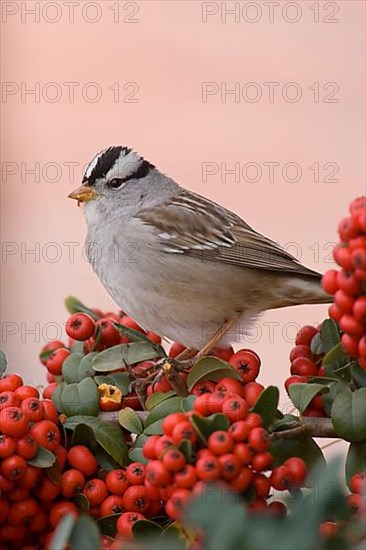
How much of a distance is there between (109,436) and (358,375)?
0.32 metres

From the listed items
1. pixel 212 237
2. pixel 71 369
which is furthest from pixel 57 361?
pixel 212 237

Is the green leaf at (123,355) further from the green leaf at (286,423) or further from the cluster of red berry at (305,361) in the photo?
the green leaf at (286,423)

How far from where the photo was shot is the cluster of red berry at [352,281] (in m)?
0.94

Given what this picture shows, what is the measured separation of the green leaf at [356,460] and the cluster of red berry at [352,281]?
0.17 meters

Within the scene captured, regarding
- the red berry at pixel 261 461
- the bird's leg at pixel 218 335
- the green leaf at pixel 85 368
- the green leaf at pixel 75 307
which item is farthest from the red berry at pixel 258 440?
the bird's leg at pixel 218 335

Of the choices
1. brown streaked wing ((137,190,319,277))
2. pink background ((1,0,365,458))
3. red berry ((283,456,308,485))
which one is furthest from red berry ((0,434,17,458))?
pink background ((1,0,365,458))

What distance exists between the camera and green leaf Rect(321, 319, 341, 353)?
4.17 ft

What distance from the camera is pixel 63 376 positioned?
1.47 metres

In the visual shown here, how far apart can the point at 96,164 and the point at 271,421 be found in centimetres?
125

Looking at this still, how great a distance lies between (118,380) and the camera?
142 centimetres

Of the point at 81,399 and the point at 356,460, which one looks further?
the point at 81,399

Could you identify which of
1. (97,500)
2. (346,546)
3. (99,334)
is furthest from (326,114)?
(346,546)

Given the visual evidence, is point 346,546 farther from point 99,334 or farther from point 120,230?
point 120,230

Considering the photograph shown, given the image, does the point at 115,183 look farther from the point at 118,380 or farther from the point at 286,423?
the point at 286,423
